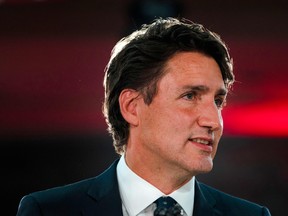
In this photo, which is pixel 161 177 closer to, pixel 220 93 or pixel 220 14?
pixel 220 93

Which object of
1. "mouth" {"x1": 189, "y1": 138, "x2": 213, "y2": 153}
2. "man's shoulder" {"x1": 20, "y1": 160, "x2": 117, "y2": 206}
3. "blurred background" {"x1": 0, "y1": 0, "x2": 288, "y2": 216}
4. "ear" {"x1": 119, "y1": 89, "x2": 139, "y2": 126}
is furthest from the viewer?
"blurred background" {"x1": 0, "y1": 0, "x2": 288, "y2": 216}

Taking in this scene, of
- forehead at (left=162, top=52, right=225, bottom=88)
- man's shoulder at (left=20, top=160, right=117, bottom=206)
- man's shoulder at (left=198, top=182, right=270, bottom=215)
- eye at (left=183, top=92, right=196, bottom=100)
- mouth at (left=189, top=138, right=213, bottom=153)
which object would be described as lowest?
man's shoulder at (left=198, top=182, right=270, bottom=215)

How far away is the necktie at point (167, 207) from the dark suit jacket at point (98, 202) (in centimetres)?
8

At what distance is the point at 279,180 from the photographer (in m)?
3.47

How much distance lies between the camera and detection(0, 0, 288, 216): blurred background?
3463mm

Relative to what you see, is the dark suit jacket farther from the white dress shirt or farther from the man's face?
the man's face

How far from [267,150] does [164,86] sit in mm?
1155

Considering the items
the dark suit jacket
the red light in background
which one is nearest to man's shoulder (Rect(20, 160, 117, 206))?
the dark suit jacket

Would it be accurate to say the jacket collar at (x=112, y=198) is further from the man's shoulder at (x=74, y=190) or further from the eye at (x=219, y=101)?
the eye at (x=219, y=101)

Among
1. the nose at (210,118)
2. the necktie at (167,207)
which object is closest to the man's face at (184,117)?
the nose at (210,118)

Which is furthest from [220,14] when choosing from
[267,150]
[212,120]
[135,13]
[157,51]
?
[212,120]

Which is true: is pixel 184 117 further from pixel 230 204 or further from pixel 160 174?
pixel 230 204

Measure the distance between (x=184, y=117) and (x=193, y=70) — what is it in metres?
0.18


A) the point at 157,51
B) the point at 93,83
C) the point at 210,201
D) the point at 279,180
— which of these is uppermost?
the point at 157,51
